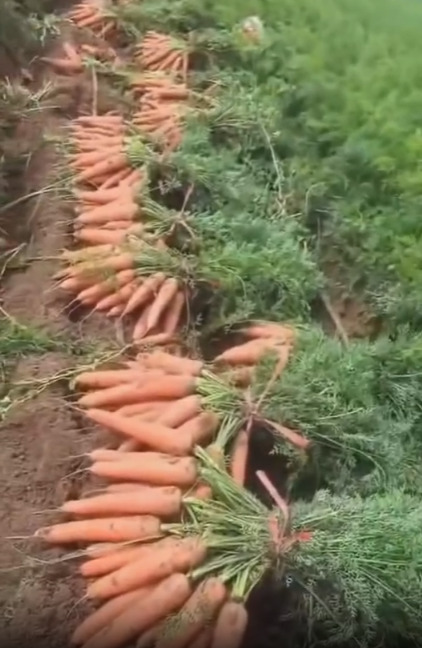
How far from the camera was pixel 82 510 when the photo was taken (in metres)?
1.18

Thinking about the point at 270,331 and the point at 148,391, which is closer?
the point at 148,391

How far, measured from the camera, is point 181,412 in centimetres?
131

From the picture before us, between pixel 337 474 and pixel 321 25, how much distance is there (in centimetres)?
116

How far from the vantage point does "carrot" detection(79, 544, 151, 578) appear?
1127 mm

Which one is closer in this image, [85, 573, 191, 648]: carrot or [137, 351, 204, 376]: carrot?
[85, 573, 191, 648]: carrot

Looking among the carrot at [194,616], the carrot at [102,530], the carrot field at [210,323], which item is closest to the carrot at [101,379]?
the carrot field at [210,323]

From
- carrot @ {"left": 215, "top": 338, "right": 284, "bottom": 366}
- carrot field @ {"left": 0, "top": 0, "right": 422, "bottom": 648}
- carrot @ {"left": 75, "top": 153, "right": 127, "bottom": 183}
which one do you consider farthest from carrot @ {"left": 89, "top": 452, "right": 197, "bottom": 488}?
carrot @ {"left": 75, "top": 153, "right": 127, "bottom": 183}

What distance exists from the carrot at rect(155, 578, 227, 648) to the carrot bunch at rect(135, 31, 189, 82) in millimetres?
1344

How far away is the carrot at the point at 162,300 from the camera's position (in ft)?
4.86

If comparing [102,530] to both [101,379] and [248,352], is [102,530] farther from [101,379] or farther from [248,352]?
[248,352]

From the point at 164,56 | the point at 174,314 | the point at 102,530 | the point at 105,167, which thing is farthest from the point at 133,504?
the point at 164,56

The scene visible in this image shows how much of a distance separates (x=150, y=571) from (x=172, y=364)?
36 cm

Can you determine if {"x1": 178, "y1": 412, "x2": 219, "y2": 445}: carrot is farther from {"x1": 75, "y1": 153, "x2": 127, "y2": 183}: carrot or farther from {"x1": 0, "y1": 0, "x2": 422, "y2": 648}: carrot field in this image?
{"x1": 75, "y1": 153, "x2": 127, "y2": 183}: carrot

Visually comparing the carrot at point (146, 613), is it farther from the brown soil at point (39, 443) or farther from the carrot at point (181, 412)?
the carrot at point (181, 412)
